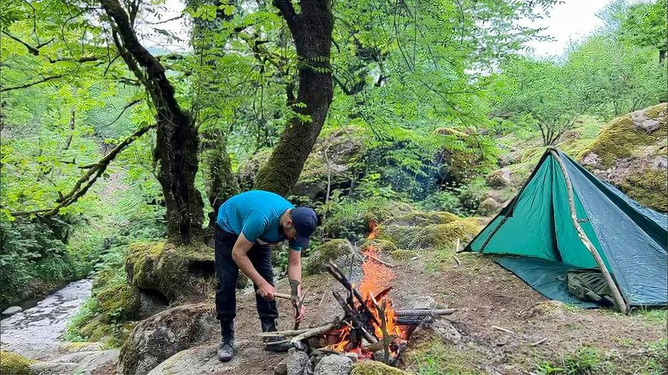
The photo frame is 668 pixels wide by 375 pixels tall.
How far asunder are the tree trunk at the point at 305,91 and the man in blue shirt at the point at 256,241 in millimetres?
2074

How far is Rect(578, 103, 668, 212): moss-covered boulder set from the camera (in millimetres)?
6965

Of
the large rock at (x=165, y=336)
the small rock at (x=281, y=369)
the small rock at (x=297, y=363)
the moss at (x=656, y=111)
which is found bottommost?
the large rock at (x=165, y=336)

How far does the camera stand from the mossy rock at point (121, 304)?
6.69 m

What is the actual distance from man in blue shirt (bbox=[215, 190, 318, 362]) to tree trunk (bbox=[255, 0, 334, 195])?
6.80 feet

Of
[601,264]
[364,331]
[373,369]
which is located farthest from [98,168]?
[601,264]

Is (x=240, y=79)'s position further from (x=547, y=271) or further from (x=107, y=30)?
(x=547, y=271)

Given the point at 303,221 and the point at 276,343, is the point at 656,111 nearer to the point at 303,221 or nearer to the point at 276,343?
the point at 303,221

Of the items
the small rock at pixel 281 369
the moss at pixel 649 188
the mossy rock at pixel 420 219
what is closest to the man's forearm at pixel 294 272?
the small rock at pixel 281 369

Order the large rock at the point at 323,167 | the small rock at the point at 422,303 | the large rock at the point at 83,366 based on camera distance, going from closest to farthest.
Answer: the small rock at the point at 422,303 → the large rock at the point at 83,366 → the large rock at the point at 323,167

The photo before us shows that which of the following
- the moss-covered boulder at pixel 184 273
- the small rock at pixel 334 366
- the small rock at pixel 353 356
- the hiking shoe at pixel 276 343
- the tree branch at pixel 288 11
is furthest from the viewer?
the moss-covered boulder at pixel 184 273

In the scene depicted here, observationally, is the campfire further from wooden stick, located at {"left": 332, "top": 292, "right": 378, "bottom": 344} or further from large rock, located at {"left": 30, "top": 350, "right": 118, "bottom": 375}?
large rock, located at {"left": 30, "top": 350, "right": 118, "bottom": 375}

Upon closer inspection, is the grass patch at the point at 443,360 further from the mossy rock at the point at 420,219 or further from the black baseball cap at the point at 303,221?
the mossy rock at the point at 420,219

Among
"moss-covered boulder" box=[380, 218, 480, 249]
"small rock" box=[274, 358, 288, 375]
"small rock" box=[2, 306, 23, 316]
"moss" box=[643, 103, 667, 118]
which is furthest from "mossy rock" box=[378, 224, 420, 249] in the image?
"small rock" box=[2, 306, 23, 316]

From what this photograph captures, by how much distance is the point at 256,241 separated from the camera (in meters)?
3.30
